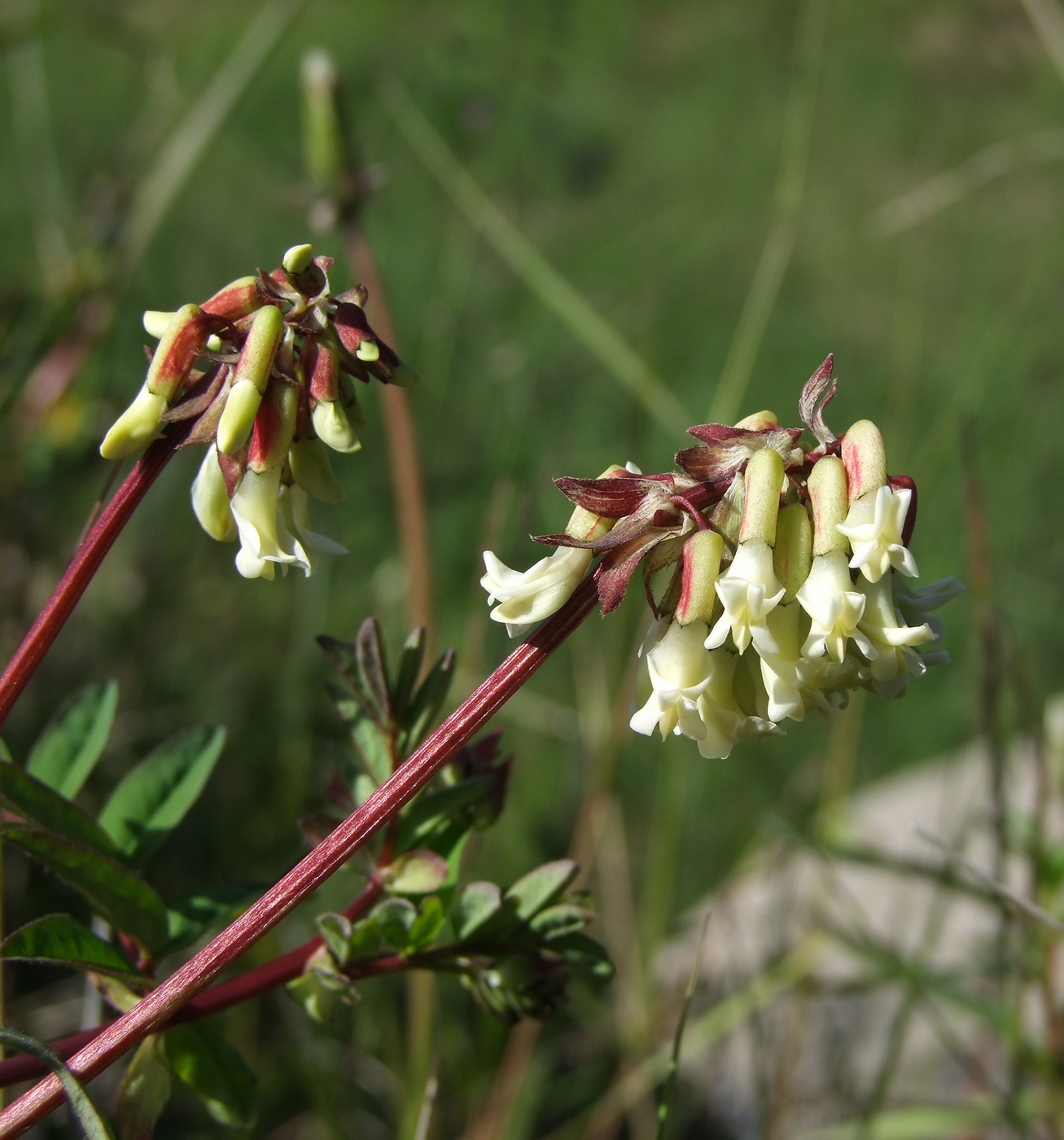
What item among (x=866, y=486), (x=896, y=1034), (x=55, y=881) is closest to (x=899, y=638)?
(x=866, y=486)

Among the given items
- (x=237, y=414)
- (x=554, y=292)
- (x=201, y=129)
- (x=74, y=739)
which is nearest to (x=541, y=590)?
(x=237, y=414)

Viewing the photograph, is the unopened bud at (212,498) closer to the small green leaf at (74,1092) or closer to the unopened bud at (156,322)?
the unopened bud at (156,322)

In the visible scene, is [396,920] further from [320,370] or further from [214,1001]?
[320,370]

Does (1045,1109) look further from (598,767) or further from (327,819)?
(327,819)

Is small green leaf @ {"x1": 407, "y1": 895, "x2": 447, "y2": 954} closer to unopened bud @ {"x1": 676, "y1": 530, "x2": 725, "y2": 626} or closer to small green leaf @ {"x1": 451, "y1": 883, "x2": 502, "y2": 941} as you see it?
small green leaf @ {"x1": 451, "y1": 883, "x2": 502, "y2": 941}

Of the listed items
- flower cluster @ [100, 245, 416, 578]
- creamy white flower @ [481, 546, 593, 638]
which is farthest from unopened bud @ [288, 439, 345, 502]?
creamy white flower @ [481, 546, 593, 638]

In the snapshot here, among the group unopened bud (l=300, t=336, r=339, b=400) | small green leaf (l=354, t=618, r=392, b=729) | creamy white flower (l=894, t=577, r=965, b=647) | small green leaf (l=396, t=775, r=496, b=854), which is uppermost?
creamy white flower (l=894, t=577, r=965, b=647)
